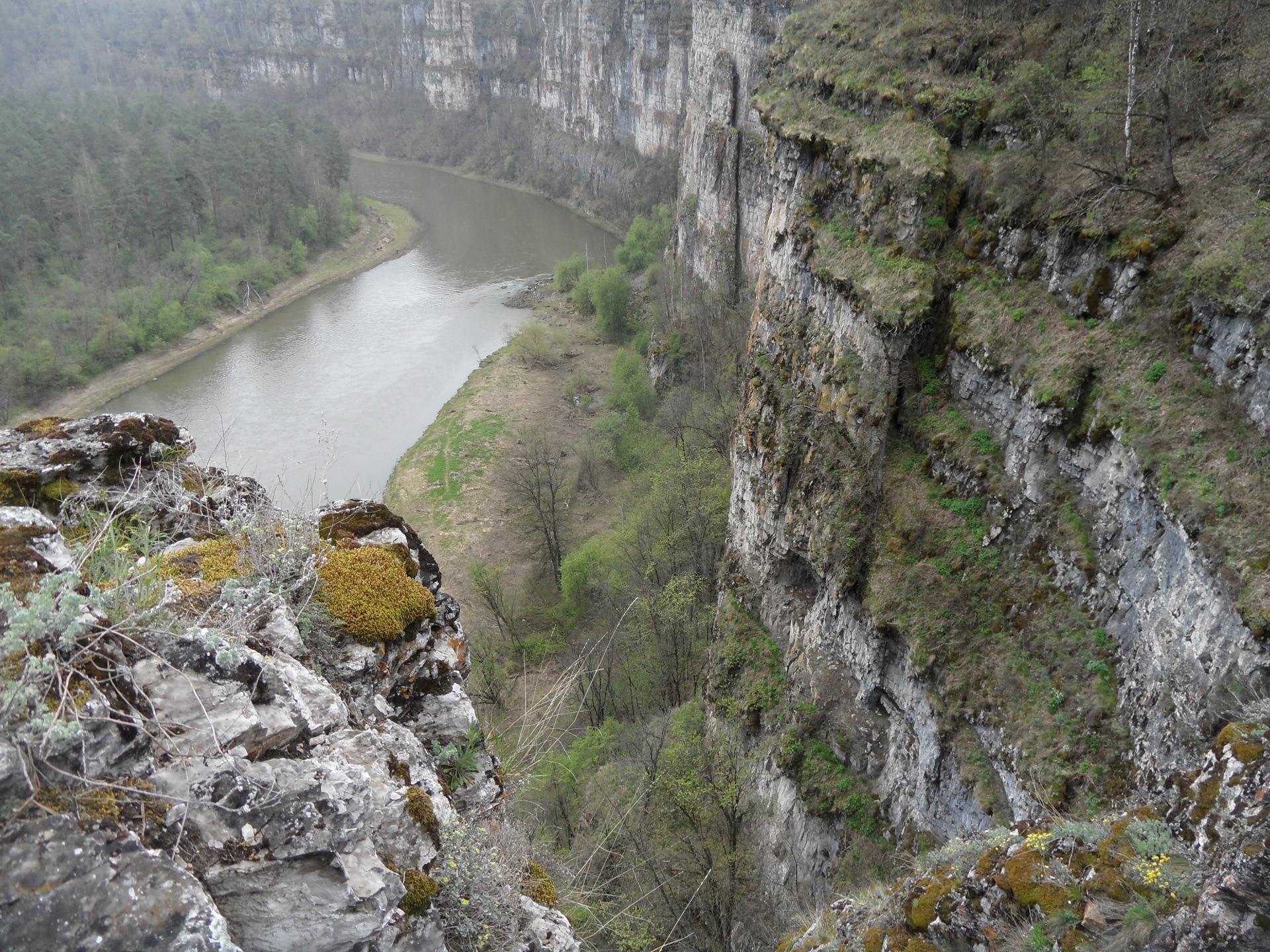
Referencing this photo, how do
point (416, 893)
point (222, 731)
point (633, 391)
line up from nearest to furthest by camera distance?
point (222, 731), point (416, 893), point (633, 391)

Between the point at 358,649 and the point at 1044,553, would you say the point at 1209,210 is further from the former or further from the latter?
the point at 358,649

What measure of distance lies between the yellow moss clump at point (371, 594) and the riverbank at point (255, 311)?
2724 cm

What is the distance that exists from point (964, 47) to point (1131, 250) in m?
6.56

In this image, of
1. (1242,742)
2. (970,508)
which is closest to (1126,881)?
(1242,742)

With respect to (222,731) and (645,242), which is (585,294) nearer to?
(645,242)

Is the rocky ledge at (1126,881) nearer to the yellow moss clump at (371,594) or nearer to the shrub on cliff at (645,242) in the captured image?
the yellow moss clump at (371,594)

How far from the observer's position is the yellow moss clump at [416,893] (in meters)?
3.71

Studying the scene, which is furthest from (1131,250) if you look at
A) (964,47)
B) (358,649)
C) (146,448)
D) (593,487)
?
(593,487)

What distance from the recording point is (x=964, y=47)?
12859mm

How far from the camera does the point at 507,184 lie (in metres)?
76.8

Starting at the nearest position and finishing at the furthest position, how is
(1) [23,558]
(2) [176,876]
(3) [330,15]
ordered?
(2) [176,876], (1) [23,558], (3) [330,15]

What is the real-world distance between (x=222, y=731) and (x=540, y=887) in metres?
2.65

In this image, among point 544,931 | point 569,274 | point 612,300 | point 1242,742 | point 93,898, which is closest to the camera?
point 93,898

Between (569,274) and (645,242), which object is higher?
(645,242)
